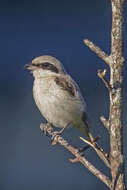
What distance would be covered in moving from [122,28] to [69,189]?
4.72 m

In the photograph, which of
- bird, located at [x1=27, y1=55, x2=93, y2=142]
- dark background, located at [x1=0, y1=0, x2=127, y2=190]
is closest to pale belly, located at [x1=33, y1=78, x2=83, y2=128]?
bird, located at [x1=27, y1=55, x2=93, y2=142]

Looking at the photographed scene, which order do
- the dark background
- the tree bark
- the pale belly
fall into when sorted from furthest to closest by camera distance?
the dark background
the pale belly
the tree bark

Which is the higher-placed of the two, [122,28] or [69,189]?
[122,28]

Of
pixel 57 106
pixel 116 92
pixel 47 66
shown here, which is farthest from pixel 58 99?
pixel 116 92

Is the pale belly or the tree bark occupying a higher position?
the tree bark

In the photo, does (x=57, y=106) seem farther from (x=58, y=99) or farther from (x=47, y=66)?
(x=47, y=66)

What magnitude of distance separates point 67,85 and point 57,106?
17cm

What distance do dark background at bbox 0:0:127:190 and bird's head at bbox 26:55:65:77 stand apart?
1.65 meters

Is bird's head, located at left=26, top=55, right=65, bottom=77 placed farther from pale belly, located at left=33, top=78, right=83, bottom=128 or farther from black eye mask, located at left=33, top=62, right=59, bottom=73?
pale belly, located at left=33, top=78, right=83, bottom=128

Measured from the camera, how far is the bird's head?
4211 millimetres

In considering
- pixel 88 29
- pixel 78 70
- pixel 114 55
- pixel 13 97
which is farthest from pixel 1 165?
pixel 114 55

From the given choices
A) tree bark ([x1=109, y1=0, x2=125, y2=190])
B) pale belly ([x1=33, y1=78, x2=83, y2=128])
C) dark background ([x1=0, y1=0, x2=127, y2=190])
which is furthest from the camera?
dark background ([x1=0, y1=0, x2=127, y2=190])

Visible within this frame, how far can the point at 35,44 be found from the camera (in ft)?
23.7

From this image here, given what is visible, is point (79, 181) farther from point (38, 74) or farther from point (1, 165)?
point (38, 74)
